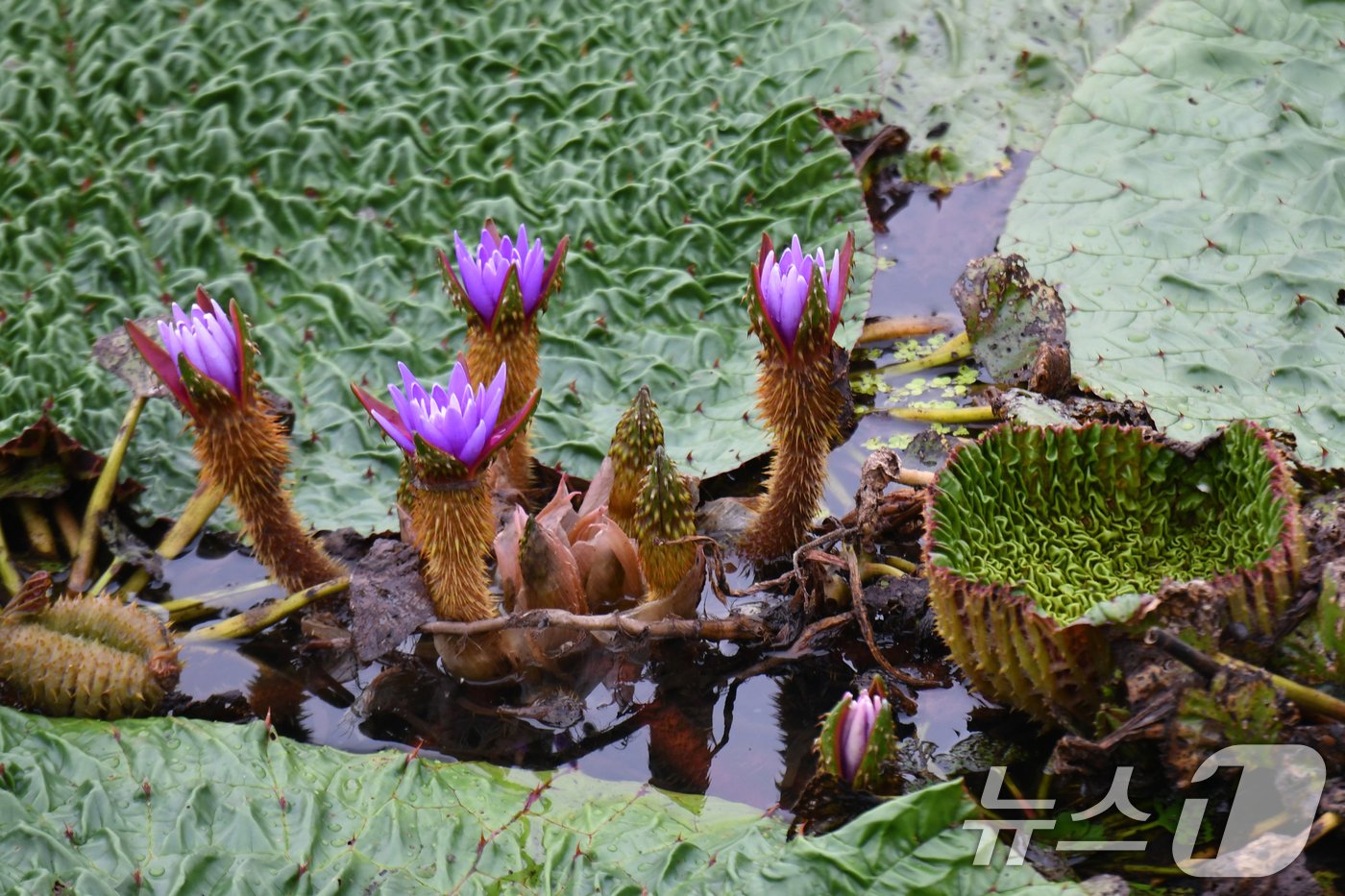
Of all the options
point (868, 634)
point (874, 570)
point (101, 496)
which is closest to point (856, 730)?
point (868, 634)

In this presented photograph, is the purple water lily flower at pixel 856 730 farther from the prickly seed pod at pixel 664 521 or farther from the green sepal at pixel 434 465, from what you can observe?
the green sepal at pixel 434 465

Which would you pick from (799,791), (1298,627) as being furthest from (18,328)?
(1298,627)

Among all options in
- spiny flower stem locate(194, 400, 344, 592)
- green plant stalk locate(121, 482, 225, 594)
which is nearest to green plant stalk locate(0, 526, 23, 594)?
green plant stalk locate(121, 482, 225, 594)

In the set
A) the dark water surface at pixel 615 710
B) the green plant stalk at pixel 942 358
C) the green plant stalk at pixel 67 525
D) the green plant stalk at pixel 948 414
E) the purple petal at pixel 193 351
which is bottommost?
the dark water surface at pixel 615 710

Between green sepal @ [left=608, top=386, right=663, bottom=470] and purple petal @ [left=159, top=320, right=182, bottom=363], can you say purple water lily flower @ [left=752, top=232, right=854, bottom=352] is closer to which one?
green sepal @ [left=608, top=386, right=663, bottom=470]

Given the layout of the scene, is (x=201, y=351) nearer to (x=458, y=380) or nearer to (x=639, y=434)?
(x=458, y=380)

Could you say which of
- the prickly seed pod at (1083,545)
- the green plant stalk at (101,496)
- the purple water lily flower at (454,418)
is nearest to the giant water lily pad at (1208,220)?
the prickly seed pod at (1083,545)
